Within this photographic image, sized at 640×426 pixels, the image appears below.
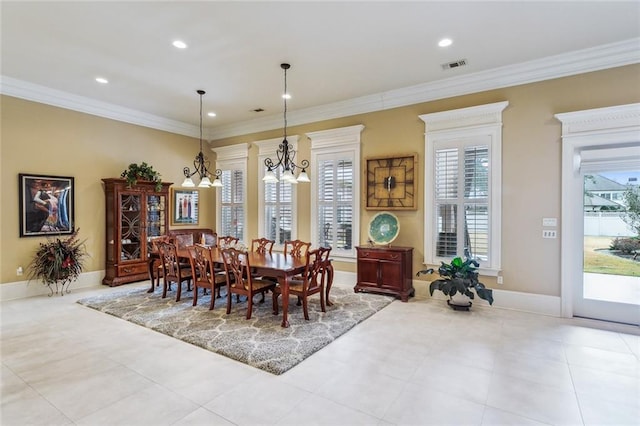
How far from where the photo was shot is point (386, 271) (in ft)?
16.9

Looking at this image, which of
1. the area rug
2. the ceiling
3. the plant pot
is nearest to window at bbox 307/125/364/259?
the ceiling

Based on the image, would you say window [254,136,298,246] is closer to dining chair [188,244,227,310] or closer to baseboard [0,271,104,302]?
dining chair [188,244,227,310]

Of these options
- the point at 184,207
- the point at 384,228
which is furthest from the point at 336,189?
the point at 184,207

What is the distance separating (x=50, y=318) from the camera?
4238mm

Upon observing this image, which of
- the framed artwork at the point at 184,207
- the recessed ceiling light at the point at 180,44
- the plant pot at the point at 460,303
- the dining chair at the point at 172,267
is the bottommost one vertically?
the plant pot at the point at 460,303

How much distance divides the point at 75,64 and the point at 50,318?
11.5 ft

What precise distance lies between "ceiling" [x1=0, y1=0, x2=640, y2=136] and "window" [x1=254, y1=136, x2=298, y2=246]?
1.55 m

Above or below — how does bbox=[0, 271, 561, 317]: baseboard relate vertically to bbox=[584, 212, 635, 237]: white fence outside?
below

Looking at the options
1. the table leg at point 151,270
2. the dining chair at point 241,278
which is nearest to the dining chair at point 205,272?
the dining chair at point 241,278

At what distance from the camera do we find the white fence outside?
4.11m

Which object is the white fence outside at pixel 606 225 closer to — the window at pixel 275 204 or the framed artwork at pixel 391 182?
the framed artwork at pixel 391 182

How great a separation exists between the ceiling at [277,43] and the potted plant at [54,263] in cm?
254

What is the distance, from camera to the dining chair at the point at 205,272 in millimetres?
4467

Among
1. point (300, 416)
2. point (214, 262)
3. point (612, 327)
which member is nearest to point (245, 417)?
point (300, 416)
